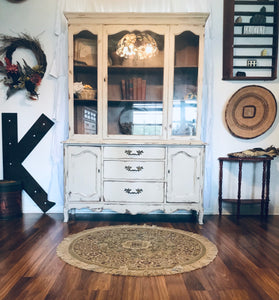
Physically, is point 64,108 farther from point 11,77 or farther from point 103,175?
point 103,175

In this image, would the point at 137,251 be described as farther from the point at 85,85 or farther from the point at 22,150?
the point at 22,150

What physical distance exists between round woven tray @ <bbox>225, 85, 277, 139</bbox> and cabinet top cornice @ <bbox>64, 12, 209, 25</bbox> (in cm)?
97

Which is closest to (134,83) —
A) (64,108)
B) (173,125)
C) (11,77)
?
(173,125)

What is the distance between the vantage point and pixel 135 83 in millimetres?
2742

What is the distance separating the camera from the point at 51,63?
9.73 ft

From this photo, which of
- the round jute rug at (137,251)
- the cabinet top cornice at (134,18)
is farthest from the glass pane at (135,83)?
the round jute rug at (137,251)

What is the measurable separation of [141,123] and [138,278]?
1.54 metres

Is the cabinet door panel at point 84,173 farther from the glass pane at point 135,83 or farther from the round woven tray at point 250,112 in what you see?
the round woven tray at point 250,112

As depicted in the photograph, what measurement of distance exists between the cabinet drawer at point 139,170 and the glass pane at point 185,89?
1.30 feet

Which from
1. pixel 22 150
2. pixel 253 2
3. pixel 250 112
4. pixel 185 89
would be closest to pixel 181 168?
pixel 185 89

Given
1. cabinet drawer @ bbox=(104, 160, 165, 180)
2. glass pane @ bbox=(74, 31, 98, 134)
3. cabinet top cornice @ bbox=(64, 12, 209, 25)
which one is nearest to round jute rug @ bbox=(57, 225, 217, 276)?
cabinet drawer @ bbox=(104, 160, 165, 180)

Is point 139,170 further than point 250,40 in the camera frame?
No

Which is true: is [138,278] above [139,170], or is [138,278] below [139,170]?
below

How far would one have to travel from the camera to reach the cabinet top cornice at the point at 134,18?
254 centimetres
